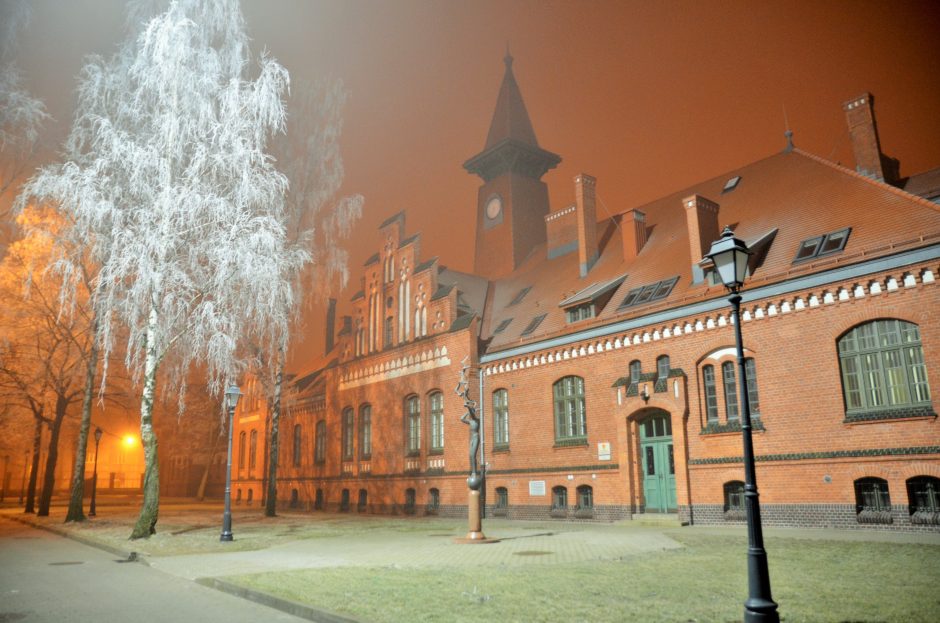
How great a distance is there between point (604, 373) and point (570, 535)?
6.66m

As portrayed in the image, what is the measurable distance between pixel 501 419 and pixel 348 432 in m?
11.3

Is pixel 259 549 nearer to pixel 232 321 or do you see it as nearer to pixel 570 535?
pixel 232 321

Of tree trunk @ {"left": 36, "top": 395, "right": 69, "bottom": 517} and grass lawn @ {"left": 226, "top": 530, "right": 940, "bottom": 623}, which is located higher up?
tree trunk @ {"left": 36, "top": 395, "right": 69, "bottom": 517}

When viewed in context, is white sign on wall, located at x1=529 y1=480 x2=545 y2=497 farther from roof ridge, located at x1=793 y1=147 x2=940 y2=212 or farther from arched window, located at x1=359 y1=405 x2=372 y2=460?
roof ridge, located at x1=793 y1=147 x2=940 y2=212

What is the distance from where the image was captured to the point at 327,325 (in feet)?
155

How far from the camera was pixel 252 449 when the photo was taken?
45.1 meters

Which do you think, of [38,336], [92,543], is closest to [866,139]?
[92,543]

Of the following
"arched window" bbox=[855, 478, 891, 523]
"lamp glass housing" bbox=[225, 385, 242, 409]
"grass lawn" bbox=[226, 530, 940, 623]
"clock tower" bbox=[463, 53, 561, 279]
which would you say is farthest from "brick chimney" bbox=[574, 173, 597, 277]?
"grass lawn" bbox=[226, 530, 940, 623]

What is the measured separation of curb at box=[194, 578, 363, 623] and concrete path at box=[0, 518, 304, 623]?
0.34 ft

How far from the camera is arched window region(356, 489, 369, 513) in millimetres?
32594

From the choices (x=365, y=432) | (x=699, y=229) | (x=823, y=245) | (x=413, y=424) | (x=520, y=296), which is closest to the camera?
(x=823, y=245)

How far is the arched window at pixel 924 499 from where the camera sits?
48.6 ft

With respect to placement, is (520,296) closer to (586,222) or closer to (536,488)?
(586,222)

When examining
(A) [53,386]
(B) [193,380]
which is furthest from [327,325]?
(A) [53,386]
